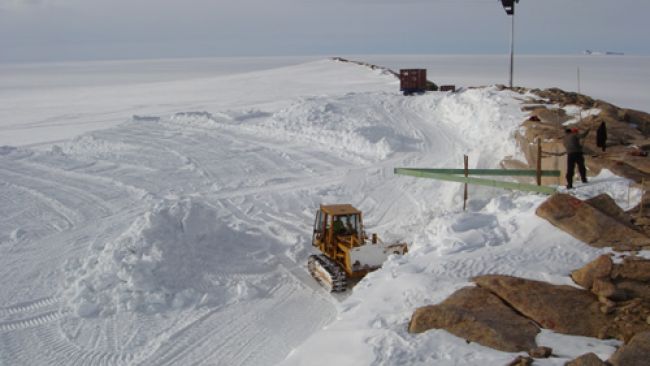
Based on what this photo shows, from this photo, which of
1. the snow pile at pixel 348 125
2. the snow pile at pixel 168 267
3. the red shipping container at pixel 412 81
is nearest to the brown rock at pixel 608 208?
the snow pile at pixel 168 267

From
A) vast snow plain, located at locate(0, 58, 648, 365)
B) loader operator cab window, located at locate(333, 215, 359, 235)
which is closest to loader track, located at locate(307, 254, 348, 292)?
vast snow plain, located at locate(0, 58, 648, 365)

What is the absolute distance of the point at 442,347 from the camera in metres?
7.13

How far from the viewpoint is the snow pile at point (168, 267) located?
417 inches

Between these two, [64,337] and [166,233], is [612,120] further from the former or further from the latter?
[64,337]

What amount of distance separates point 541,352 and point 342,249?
18.2 ft

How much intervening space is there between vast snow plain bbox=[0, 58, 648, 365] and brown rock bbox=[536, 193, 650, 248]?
22 centimetres

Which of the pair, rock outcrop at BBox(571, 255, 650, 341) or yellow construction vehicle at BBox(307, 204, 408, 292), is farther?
yellow construction vehicle at BBox(307, 204, 408, 292)

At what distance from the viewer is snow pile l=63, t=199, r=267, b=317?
10.6 m

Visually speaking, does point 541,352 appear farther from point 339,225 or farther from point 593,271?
point 339,225

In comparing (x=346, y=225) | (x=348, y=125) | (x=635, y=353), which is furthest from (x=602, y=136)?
(x=348, y=125)

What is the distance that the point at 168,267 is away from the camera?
1133 centimetres

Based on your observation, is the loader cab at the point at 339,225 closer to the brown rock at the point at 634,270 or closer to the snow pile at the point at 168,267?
the snow pile at the point at 168,267

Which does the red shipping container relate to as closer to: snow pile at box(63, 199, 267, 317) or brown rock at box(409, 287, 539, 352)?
snow pile at box(63, 199, 267, 317)

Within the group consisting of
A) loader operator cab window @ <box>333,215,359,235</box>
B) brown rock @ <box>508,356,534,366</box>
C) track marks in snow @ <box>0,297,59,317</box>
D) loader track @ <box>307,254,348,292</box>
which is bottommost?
track marks in snow @ <box>0,297,59,317</box>
